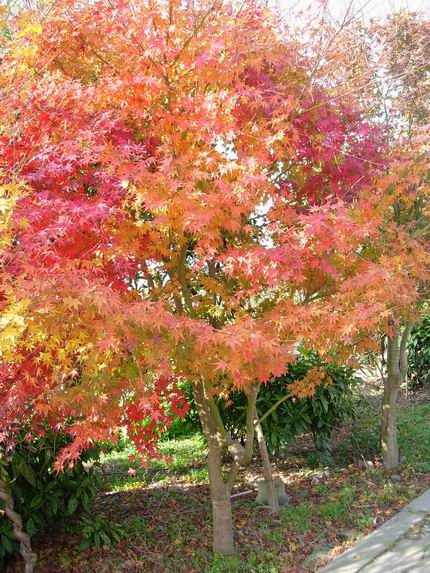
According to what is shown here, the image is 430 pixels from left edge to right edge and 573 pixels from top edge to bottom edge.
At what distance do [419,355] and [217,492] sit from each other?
6.90 m

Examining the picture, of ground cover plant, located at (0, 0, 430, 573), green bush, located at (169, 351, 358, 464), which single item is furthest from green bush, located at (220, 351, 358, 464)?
ground cover plant, located at (0, 0, 430, 573)

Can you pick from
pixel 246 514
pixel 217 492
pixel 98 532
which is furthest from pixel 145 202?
pixel 246 514

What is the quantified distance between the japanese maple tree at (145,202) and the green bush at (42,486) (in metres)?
0.66

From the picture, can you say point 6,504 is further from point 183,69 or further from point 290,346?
point 183,69

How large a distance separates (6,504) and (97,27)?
11.4ft

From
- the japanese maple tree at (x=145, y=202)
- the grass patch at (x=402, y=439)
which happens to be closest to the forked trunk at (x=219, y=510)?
the japanese maple tree at (x=145, y=202)

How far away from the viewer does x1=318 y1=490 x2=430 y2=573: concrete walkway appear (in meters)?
3.86

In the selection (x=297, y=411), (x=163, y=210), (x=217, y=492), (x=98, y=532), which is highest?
(x=163, y=210)

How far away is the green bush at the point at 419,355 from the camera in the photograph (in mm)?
10398

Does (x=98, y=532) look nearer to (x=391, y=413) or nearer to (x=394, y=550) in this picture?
(x=394, y=550)

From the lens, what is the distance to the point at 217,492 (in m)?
4.71

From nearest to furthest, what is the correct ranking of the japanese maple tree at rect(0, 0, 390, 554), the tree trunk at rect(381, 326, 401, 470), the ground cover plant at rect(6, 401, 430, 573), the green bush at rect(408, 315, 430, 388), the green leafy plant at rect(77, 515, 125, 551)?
the japanese maple tree at rect(0, 0, 390, 554), the ground cover plant at rect(6, 401, 430, 573), the green leafy plant at rect(77, 515, 125, 551), the tree trunk at rect(381, 326, 401, 470), the green bush at rect(408, 315, 430, 388)

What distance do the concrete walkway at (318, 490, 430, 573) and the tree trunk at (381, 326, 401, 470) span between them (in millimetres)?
1412

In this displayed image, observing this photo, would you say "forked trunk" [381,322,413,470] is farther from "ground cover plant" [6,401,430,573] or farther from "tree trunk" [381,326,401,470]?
"ground cover plant" [6,401,430,573]
